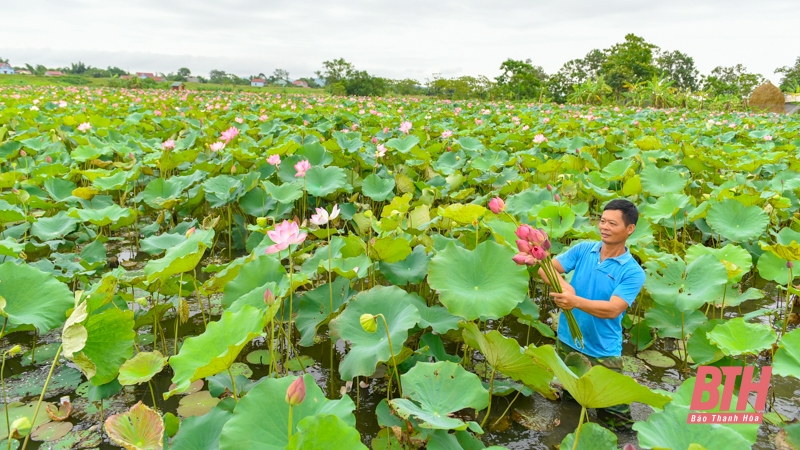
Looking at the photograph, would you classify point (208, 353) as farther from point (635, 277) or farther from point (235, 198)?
point (235, 198)

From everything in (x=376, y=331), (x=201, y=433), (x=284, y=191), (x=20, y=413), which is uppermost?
(x=284, y=191)

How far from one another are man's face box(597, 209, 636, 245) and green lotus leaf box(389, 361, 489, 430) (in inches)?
31.6

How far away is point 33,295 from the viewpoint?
1675mm

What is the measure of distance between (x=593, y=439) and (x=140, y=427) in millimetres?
1116

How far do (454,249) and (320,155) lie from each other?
7.88ft

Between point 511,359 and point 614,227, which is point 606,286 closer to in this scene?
point 614,227

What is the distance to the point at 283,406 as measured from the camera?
1.19 metres

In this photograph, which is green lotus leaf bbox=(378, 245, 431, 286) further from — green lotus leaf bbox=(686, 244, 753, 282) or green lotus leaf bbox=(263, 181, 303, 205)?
green lotus leaf bbox=(686, 244, 753, 282)

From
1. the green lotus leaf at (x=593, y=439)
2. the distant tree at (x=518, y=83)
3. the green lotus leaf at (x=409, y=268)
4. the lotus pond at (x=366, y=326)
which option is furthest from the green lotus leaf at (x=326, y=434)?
the distant tree at (x=518, y=83)

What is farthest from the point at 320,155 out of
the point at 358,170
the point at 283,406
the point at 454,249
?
the point at 283,406

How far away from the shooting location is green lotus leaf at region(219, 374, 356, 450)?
3.68ft

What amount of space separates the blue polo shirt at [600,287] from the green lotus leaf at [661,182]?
1800 mm

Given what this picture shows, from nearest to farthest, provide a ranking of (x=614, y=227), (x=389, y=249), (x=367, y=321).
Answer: (x=367, y=321) → (x=614, y=227) → (x=389, y=249)

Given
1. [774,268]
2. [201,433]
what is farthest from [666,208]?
[201,433]
